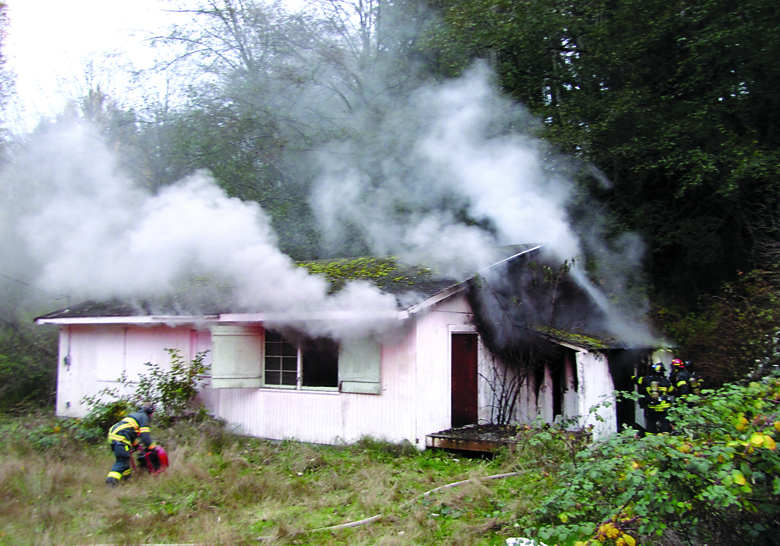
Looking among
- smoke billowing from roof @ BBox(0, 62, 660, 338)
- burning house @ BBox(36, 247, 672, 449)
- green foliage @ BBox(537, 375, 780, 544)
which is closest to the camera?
green foliage @ BBox(537, 375, 780, 544)

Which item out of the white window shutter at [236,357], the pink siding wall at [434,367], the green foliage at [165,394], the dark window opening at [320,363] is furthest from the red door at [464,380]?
the green foliage at [165,394]

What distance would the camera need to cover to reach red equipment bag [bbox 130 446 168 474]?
25.6ft

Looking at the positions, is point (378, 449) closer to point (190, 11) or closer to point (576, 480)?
point (576, 480)

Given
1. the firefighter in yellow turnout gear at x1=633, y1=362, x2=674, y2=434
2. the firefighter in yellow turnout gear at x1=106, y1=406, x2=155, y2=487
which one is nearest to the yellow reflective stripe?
the firefighter in yellow turnout gear at x1=106, y1=406, x2=155, y2=487

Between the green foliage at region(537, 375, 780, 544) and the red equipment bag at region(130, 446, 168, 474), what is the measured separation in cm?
542

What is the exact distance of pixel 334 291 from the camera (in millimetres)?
9789

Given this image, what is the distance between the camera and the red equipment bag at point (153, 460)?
7815 mm

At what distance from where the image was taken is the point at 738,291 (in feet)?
44.5

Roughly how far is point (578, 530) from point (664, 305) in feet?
39.8

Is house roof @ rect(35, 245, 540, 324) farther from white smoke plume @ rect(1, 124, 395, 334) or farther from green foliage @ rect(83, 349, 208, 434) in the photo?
green foliage @ rect(83, 349, 208, 434)

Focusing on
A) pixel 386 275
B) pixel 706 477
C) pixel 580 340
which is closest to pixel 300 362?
pixel 386 275

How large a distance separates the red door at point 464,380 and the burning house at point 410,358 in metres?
0.02

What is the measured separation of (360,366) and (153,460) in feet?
10.7

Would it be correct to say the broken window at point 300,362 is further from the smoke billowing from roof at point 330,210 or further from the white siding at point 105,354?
the white siding at point 105,354
